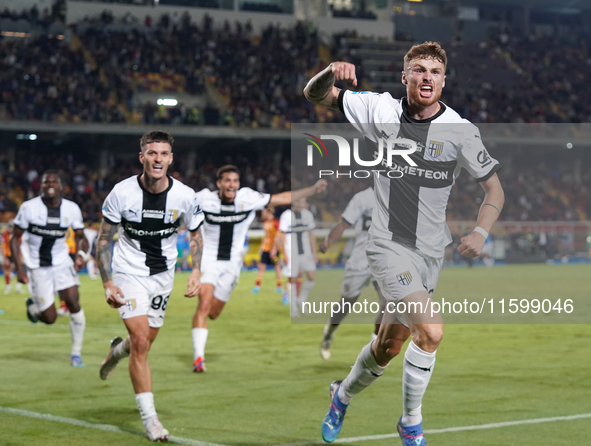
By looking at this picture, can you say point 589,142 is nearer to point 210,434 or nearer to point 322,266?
point 322,266

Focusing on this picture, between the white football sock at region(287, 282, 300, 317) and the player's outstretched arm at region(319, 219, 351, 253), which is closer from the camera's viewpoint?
the player's outstretched arm at region(319, 219, 351, 253)

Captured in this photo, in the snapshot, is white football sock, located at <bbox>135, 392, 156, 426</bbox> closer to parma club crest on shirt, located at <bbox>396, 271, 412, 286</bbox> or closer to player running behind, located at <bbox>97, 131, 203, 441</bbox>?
player running behind, located at <bbox>97, 131, 203, 441</bbox>

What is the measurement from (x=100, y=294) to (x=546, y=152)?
35.7m

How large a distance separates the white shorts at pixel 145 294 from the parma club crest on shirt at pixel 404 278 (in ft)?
7.03

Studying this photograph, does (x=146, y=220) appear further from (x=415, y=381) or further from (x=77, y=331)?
(x=77, y=331)

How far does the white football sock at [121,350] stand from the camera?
25.0ft

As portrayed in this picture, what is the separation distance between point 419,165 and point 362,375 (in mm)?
1646

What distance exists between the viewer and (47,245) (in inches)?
420

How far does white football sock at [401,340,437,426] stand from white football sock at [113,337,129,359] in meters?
3.26

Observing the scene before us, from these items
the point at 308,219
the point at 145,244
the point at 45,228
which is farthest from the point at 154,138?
the point at 308,219

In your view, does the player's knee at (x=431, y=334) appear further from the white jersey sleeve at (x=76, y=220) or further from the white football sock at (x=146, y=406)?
the white jersey sleeve at (x=76, y=220)

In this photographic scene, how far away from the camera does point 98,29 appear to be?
136ft

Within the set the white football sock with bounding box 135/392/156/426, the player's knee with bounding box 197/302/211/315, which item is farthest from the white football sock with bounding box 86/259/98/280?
the white football sock with bounding box 135/392/156/426

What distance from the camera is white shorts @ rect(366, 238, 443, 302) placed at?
543cm
